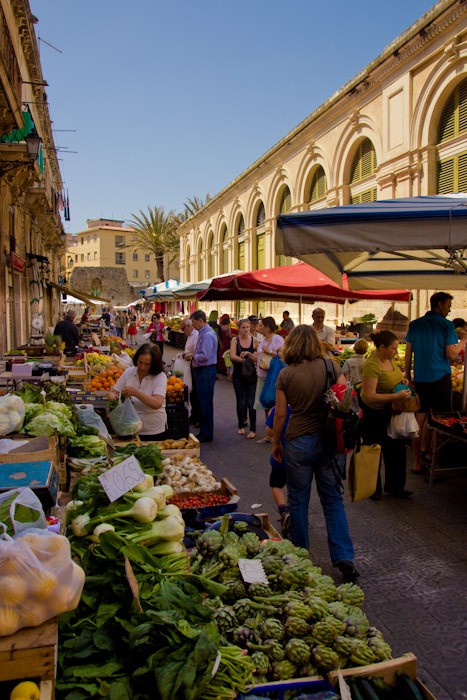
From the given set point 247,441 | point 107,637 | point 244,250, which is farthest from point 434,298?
point 244,250

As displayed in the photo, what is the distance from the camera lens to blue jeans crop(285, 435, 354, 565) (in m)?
3.87

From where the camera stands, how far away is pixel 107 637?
2.13 meters

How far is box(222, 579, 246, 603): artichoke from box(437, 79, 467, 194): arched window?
41.6 ft

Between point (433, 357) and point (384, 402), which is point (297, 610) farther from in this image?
point (433, 357)

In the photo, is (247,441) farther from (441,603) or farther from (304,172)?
(304,172)

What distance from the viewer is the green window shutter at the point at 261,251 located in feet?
89.5

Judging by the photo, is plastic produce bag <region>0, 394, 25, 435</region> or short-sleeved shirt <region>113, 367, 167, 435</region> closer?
plastic produce bag <region>0, 394, 25, 435</region>

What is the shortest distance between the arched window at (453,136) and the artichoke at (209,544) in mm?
12362

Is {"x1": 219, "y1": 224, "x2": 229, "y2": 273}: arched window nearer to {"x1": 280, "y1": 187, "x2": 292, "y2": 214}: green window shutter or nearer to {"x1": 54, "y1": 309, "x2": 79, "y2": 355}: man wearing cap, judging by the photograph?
{"x1": 280, "y1": 187, "x2": 292, "y2": 214}: green window shutter

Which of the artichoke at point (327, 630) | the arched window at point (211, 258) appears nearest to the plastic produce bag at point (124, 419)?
the artichoke at point (327, 630)

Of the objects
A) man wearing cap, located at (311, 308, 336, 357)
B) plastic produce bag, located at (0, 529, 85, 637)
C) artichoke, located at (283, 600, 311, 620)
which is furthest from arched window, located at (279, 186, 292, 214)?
plastic produce bag, located at (0, 529, 85, 637)

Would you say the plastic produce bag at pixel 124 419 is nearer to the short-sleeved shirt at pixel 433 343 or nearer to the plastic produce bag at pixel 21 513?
the plastic produce bag at pixel 21 513

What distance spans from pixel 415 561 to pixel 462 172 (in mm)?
11458

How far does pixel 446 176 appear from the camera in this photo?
535 inches
